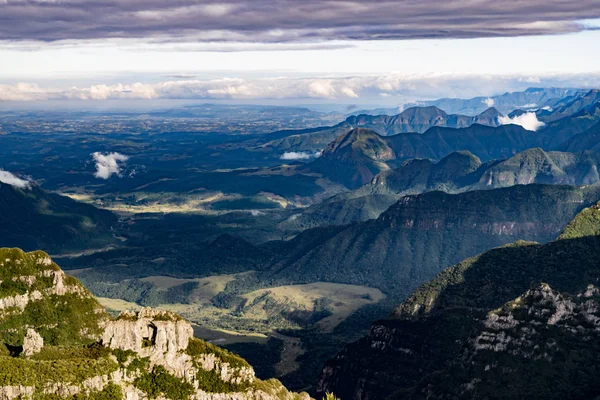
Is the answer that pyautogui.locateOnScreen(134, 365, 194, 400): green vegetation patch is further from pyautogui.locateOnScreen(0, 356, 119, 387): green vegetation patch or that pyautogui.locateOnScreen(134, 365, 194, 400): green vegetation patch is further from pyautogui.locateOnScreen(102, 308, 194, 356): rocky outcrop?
pyautogui.locateOnScreen(0, 356, 119, 387): green vegetation patch

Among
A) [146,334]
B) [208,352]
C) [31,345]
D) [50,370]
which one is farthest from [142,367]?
[31,345]

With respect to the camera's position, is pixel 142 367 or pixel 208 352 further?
pixel 208 352

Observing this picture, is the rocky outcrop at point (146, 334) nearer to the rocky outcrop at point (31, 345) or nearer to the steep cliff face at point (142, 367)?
the steep cliff face at point (142, 367)

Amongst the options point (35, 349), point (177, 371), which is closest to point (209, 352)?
point (177, 371)

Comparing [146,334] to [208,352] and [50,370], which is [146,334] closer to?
[208,352]

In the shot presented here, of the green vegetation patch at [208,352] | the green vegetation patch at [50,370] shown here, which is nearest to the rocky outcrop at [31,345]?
the green vegetation patch at [50,370]

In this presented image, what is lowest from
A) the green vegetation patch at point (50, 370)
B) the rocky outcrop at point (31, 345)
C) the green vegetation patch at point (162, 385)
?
the green vegetation patch at point (162, 385)

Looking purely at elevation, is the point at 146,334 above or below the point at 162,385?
above

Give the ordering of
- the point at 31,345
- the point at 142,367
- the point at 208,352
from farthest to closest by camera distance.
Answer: the point at 31,345 → the point at 208,352 → the point at 142,367

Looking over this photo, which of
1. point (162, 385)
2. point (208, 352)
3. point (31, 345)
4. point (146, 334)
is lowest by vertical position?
point (162, 385)

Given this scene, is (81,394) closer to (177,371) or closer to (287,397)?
(177,371)

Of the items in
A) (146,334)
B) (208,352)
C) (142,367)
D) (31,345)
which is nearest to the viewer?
→ (142,367)
